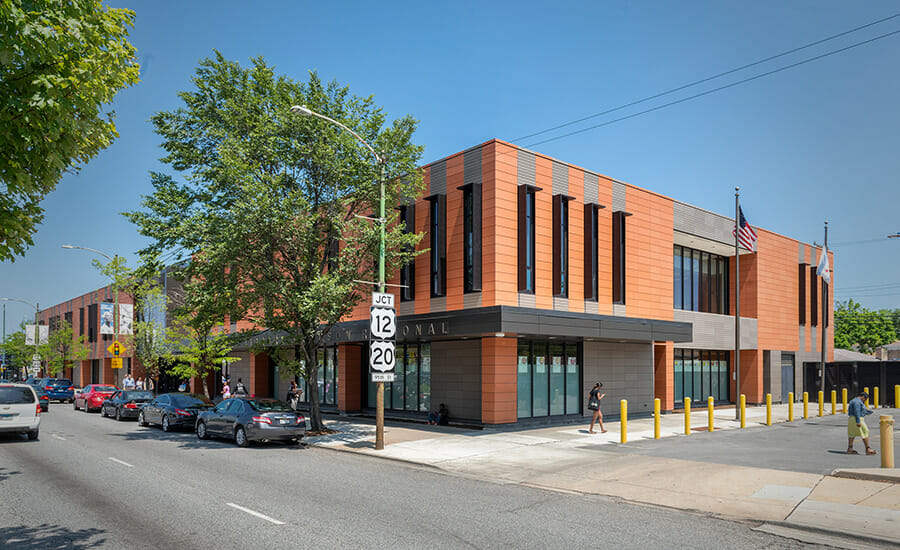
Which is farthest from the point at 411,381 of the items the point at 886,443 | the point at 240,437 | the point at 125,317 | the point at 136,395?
the point at 125,317

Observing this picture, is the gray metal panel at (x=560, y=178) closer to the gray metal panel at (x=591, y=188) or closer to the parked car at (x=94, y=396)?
the gray metal panel at (x=591, y=188)

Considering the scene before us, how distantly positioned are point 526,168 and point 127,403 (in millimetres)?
21379

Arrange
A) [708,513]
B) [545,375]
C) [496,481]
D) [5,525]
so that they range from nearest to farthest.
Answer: [5,525] < [708,513] < [496,481] < [545,375]

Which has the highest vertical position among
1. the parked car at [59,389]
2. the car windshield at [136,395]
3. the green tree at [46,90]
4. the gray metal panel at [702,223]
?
the gray metal panel at [702,223]

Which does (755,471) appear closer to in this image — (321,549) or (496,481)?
(496,481)

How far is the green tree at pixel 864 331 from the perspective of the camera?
3780 inches

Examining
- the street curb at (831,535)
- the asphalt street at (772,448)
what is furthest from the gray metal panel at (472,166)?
the street curb at (831,535)

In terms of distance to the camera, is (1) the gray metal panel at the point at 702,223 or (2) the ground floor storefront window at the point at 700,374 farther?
(2) the ground floor storefront window at the point at 700,374

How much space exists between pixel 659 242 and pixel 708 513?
68.5 feet

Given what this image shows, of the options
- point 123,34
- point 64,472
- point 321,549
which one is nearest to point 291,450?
point 64,472

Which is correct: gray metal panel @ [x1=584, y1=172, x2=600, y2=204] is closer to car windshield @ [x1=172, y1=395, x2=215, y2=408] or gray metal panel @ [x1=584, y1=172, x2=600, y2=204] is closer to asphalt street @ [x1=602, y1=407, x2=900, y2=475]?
asphalt street @ [x1=602, y1=407, x2=900, y2=475]

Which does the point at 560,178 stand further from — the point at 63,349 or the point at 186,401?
the point at 63,349

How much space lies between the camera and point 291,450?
19062mm

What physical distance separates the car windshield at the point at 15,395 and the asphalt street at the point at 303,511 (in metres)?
5.69
